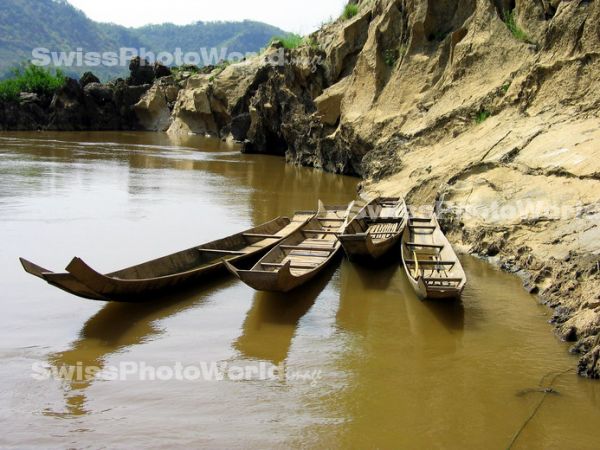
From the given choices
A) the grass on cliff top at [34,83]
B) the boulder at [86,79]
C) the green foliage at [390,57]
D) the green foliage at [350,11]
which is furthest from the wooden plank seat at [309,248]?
the boulder at [86,79]

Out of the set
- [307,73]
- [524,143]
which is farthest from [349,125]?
[524,143]

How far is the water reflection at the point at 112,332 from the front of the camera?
612cm

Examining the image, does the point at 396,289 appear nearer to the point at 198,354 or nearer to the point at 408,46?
the point at 198,354

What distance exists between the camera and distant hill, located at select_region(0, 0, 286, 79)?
101500 mm

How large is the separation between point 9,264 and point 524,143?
1027cm

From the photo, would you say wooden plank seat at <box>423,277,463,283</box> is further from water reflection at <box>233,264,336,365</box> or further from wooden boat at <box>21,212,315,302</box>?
wooden boat at <box>21,212,315,302</box>

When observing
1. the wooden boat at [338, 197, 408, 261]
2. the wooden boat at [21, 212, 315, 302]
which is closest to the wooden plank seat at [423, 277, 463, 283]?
the wooden boat at [338, 197, 408, 261]

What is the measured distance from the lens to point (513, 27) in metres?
17.0

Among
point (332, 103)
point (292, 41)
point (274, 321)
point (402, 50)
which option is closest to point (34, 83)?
point (292, 41)

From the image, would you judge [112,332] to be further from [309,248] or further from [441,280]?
[441,280]

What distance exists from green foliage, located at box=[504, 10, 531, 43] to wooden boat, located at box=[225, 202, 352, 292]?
7.15 m

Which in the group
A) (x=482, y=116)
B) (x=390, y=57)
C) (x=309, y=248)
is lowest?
(x=309, y=248)

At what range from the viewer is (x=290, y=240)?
11.3m

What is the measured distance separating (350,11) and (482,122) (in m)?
14.0
